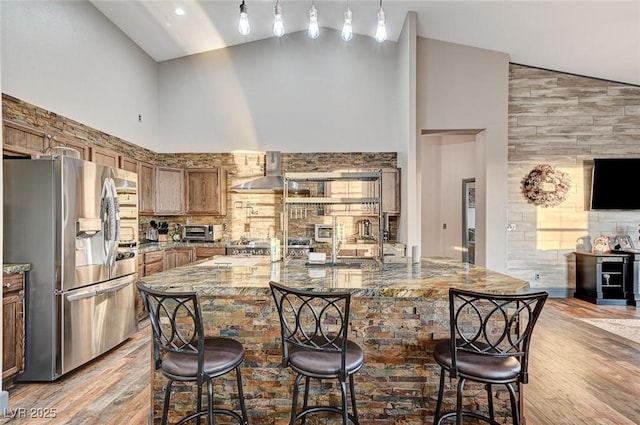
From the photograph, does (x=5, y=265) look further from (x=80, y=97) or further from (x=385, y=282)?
(x=385, y=282)

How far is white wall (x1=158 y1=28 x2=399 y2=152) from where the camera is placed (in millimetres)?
5992

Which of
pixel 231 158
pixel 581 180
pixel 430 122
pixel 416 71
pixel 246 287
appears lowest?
pixel 246 287

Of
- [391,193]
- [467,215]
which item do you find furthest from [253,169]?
[467,215]

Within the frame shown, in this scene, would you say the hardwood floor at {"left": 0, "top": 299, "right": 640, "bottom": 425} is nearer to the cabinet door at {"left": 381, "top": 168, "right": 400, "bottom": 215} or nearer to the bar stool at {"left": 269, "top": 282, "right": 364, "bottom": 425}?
the bar stool at {"left": 269, "top": 282, "right": 364, "bottom": 425}

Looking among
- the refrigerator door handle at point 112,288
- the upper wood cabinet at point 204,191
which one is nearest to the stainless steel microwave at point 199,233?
the upper wood cabinet at point 204,191

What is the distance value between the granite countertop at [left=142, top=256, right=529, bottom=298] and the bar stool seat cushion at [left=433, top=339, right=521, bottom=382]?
0.35 m

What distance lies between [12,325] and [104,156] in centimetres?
240

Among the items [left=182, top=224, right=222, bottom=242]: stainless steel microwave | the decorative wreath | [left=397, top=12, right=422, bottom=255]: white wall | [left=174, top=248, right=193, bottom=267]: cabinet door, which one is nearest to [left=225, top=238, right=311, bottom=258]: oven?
[left=182, top=224, right=222, bottom=242]: stainless steel microwave

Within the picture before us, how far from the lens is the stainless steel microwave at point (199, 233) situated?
574cm

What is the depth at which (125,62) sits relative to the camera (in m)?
5.09

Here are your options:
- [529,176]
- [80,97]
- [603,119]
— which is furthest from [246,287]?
[603,119]

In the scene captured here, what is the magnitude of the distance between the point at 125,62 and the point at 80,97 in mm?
1228

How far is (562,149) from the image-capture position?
5723 mm

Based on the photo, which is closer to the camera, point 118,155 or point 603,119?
point 118,155
